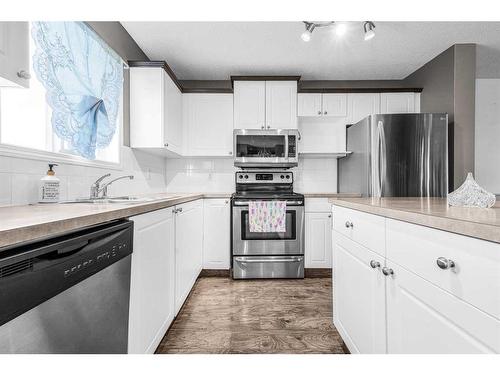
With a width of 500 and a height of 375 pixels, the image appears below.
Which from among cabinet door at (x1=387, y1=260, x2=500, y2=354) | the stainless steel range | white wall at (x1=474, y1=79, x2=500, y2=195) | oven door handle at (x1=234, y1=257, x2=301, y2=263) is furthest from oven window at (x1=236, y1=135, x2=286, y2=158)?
white wall at (x1=474, y1=79, x2=500, y2=195)

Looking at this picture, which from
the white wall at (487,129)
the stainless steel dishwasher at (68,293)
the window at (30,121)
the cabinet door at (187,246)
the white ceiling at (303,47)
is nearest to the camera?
the stainless steel dishwasher at (68,293)

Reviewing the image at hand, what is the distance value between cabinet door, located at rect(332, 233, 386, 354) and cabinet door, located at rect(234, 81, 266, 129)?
6.35 ft

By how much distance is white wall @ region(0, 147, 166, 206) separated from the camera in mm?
1162

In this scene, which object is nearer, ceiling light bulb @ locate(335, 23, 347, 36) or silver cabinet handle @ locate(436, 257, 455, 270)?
silver cabinet handle @ locate(436, 257, 455, 270)

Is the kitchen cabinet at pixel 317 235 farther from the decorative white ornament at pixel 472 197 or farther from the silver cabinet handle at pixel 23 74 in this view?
the silver cabinet handle at pixel 23 74

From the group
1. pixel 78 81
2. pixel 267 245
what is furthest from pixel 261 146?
pixel 78 81

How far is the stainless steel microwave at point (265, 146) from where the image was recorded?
303 centimetres

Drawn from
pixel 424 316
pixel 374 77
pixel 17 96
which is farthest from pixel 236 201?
pixel 374 77

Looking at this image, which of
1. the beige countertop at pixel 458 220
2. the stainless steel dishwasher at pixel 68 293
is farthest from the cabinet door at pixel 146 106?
the beige countertop at pixel 458 220

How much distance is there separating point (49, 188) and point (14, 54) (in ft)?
2.29

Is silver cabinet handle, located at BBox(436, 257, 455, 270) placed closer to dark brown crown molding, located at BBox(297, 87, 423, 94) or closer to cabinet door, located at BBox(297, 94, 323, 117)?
cabinet door, located at BBox(297, 94, 323, 117)

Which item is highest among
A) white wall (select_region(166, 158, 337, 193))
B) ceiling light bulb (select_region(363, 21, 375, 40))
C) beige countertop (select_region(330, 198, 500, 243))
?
ceiling light bulb (select_region(363, 21, 375, 40))

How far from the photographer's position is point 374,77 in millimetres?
3301

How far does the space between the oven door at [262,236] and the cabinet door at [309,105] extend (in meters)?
1.18
